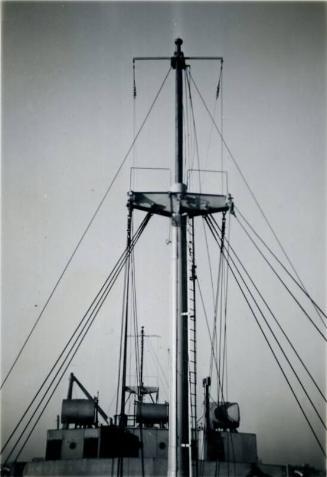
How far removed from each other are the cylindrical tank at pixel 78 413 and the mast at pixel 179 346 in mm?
20186

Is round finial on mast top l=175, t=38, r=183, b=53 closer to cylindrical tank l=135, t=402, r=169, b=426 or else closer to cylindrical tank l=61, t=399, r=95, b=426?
cylindrical tank l=61, t=399, r=95, b=426

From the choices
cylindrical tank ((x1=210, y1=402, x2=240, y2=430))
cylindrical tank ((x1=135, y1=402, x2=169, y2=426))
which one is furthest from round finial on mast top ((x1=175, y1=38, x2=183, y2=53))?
cylindrical tank ((x1=135, y1=402, x2=169, y2=426))

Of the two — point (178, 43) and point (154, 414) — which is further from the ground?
point (178, 43)

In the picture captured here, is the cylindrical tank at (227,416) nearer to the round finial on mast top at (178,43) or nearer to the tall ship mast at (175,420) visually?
the tall ship mast at (175,420)

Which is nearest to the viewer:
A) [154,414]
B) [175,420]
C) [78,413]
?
[175,420]

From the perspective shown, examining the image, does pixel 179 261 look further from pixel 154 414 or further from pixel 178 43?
pixel 154 414

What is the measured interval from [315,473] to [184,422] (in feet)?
67.5

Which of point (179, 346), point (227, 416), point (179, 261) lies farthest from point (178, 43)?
point (227, 416)

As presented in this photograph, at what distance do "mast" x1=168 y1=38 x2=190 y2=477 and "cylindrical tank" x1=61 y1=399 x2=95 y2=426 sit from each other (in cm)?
2019

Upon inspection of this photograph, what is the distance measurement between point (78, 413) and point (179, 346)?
20701mm

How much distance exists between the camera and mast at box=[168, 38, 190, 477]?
8188mm

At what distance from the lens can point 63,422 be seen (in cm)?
2672

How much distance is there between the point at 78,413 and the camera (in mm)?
26562

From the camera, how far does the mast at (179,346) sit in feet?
26.9
